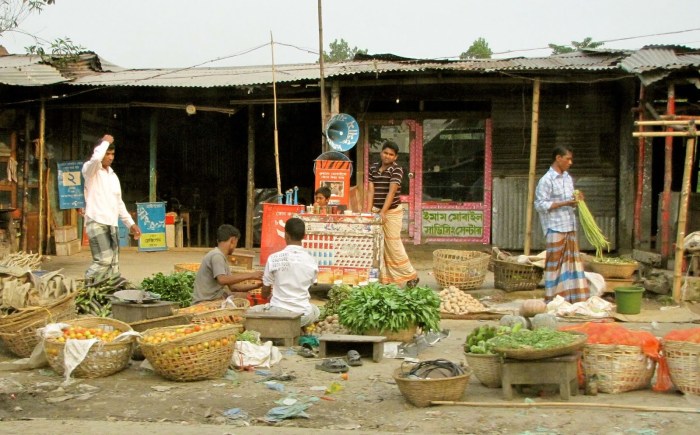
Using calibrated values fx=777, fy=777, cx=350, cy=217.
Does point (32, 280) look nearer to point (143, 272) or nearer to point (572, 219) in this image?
point (143, 272)

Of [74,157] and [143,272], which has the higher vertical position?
[74,157]

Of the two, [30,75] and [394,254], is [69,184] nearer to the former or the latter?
[30,75]

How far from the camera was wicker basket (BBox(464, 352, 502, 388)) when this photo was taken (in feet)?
18.8

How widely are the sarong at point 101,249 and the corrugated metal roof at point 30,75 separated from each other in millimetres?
5343

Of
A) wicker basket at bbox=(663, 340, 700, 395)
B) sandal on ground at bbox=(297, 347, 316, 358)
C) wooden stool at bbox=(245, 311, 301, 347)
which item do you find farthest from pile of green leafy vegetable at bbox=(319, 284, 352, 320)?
wicker basket at bbox=(663, 340, 700, 395)

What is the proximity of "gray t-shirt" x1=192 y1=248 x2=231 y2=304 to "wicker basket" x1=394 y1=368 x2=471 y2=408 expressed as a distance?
2.74 meters

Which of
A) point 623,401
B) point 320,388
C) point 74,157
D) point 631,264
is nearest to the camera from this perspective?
point 623,401

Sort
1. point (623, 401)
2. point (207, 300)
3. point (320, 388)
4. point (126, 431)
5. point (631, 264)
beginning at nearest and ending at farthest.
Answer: point (126, 431) → point (623, 401) → point (320, 388) → point (207, 300) → point (631, 264)

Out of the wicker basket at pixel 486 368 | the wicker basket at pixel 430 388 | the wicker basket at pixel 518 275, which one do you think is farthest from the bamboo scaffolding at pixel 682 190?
the wicker basket at pixel 430 388

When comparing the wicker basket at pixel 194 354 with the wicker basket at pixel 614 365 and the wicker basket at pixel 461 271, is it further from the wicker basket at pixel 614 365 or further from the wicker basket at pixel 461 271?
the wicker basket at pixel 461 271

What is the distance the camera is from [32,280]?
7887mm

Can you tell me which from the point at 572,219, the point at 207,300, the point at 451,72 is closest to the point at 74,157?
the point at 451,72

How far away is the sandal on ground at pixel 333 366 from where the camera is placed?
639cm

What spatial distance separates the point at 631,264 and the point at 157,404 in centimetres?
679
